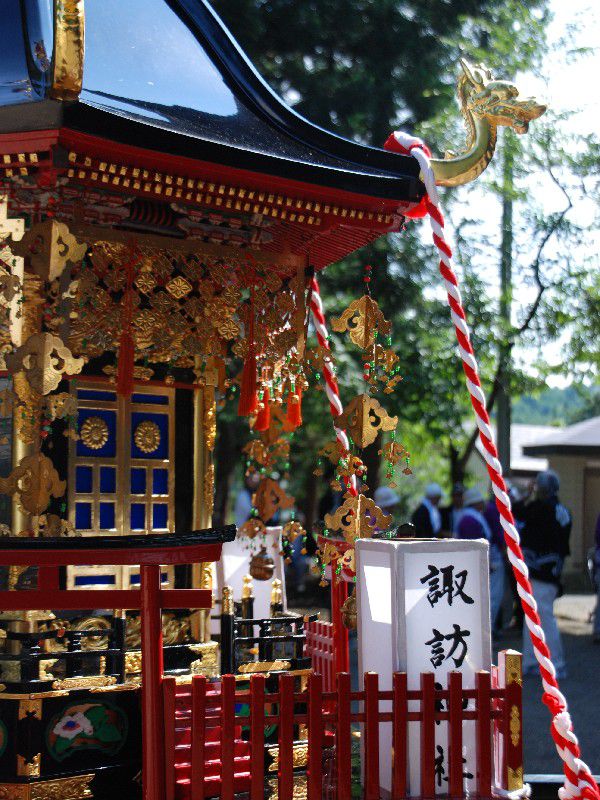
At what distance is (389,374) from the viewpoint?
6.49 meters

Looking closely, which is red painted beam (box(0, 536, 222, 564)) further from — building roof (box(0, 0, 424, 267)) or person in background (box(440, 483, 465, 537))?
person in background (box(440, 483, 465, 537))

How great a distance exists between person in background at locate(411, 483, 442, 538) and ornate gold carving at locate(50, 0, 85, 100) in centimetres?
844

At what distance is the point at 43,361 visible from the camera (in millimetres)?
5219

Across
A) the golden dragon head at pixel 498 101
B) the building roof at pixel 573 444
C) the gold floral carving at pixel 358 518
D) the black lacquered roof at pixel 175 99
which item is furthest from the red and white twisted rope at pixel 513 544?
the building roof at pixel 573 444

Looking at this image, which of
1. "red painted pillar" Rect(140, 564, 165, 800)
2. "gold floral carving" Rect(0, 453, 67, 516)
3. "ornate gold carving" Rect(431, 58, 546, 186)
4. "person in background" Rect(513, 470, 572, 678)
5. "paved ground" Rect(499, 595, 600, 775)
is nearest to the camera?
"red painted pillar" Rect(140, 564, 165, 800)

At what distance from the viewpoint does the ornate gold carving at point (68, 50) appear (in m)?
4.82

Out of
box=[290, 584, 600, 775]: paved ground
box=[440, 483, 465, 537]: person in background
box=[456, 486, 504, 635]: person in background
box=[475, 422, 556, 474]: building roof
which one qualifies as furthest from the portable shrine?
box=[475, 422, 556, 474]: building roof

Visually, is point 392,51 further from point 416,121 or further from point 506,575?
point 506,575

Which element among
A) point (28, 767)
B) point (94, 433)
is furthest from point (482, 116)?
point (28, 767)

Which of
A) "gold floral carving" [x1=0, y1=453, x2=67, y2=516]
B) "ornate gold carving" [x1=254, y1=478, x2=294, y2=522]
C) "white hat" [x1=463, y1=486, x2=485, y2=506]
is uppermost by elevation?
"gold floral carving" [x1=0, y1=453, x2=67, y2=516]

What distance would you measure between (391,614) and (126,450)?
2347mm

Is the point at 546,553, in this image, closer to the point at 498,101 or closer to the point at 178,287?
the point at 498,101

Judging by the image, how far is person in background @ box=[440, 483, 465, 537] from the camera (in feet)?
42.1

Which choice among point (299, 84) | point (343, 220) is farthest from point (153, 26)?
point (299, 84)
